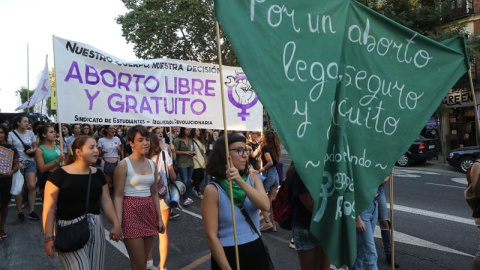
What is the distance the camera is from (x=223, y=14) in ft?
7.28

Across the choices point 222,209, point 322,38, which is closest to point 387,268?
point 222,209

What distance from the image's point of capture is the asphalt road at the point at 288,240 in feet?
16.4

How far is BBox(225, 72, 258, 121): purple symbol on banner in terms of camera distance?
18.1ft

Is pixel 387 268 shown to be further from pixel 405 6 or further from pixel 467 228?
pixel 405 6

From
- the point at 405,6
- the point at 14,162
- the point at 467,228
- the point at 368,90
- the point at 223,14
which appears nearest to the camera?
the point at 223,14

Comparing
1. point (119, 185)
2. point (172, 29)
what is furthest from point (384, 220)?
point (172, 29)

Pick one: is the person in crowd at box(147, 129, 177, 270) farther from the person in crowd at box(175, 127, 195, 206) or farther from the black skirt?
the person in crowd at box(175, 127, 195, 206)

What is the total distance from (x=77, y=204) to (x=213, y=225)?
4.43 ft

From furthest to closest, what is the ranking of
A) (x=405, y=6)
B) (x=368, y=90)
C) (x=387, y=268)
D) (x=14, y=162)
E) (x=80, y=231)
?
(x=405, y=6) < (x=14, y=162) < (x=387, y=268) < (x=80, y=231) < (x=368, y=90)

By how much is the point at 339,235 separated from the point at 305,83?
100 cm

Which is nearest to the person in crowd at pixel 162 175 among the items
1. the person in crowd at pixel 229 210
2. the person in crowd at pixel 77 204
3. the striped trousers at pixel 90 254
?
the person in crowd at pixel 77 204

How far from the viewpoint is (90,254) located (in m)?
3.22

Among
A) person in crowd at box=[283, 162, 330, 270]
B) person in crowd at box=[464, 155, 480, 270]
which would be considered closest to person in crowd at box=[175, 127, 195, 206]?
person in crowd at box=[283, 162, 330, 270]

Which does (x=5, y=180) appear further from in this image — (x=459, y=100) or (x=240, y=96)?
(x=459, y=100)
